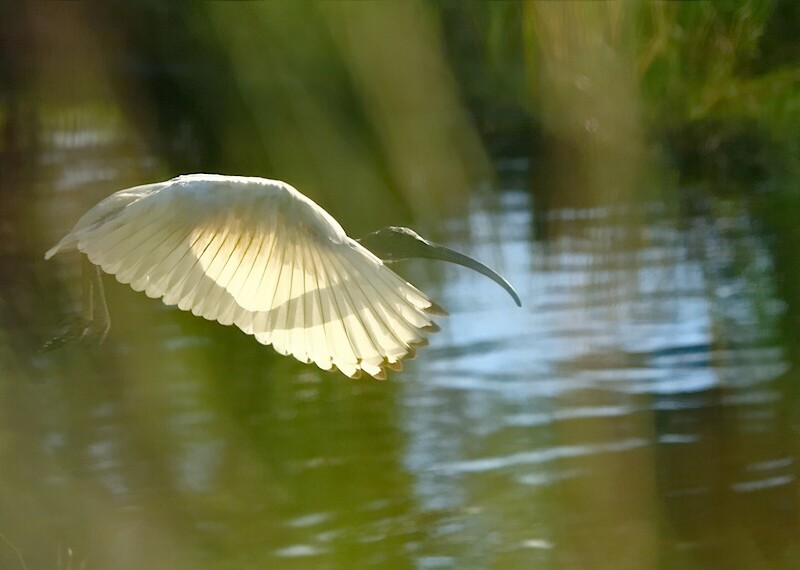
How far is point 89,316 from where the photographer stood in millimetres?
2689

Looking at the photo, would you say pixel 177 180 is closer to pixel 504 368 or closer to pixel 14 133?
pixel 504 368

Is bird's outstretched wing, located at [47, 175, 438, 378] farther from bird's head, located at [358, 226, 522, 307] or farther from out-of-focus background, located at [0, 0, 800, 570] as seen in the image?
out-of-focus background, located at [0, 0, 800, 570]

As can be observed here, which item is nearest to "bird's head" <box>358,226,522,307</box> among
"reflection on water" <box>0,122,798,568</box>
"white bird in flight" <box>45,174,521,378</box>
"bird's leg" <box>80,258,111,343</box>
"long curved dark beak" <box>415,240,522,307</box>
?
"long curved dark beak" <box>415,240,522,307</box>

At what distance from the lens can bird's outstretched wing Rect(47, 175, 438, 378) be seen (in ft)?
7.48

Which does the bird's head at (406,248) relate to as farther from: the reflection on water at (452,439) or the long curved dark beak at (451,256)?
the reflection on water at (452,439)

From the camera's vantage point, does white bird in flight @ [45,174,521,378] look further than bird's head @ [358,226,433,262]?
No

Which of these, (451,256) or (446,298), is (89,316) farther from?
(446,298)

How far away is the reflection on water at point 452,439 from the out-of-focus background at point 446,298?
1cm

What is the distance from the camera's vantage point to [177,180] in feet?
8.16

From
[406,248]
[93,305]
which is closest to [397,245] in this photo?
[406,248]

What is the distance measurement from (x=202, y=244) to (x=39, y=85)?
7917mm

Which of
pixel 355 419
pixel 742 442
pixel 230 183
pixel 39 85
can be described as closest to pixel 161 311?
pixel 355 419

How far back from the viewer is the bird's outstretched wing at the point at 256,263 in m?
2.28

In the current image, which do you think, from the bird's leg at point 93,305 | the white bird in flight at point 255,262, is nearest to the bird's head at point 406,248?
the white bird in flight at point 255,262
